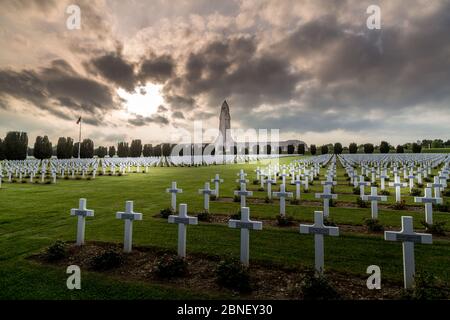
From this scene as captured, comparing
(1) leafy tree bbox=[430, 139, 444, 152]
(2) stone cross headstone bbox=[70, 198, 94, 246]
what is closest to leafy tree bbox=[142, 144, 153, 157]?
(2) stone cross headstone bbox=[70, 198, 94, 246]

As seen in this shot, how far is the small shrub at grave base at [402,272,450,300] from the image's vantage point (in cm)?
317

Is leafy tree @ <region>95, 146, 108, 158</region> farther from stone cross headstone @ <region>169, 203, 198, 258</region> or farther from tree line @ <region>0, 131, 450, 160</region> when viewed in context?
stone cross headstone @ <region>169, 203, 198, 258</region>

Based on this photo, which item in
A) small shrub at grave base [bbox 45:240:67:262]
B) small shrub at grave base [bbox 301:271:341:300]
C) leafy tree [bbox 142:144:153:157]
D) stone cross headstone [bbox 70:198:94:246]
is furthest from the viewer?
leafy tree [bbox 142:144:153:157]

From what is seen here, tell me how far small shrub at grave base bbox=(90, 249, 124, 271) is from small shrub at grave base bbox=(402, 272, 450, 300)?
434 cm

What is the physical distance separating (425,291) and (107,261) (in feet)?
15.3

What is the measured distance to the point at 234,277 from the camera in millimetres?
3863

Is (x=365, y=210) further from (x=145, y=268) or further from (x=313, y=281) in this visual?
(x=145, y=268)

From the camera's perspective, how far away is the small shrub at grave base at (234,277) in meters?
3.77

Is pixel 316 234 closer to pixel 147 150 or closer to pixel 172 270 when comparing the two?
pixel 172 270

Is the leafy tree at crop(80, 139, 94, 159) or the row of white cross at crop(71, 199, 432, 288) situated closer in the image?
the row of white cross at crop(71, 199, 432, 288)

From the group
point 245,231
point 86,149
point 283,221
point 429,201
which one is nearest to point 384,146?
point 429,201

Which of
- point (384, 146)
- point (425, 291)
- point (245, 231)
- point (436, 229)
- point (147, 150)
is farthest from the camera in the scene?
point (147, 150)
